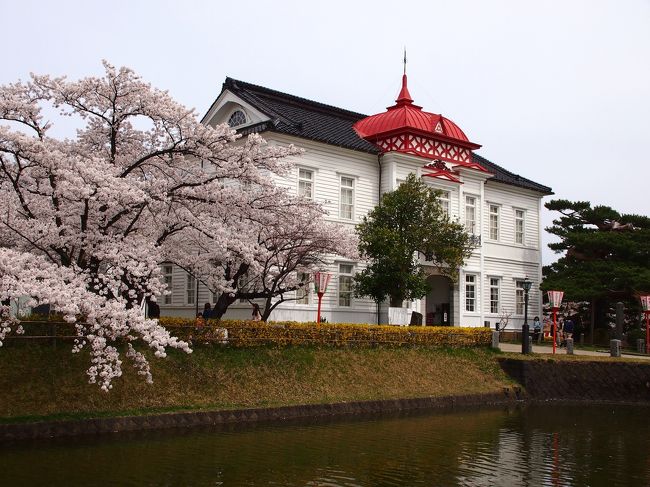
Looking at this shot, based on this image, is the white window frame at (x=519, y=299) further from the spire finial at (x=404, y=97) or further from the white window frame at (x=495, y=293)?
the spire finial at (x=404, y=97)

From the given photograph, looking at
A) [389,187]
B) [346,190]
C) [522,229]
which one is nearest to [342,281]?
[346,190]

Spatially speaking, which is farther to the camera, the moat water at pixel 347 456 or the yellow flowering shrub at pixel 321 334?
the yellow flowering shrub at pixel 321 334

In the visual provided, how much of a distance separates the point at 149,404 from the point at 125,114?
6.99 metres

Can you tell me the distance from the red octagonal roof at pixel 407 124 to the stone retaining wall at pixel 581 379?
1188 cm

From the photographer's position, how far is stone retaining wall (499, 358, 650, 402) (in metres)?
25.7

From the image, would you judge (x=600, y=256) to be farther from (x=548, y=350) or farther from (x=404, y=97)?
(x=404, y=97)

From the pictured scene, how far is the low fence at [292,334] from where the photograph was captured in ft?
56.9

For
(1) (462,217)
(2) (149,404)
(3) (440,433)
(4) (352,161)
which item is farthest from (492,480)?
(1) (462,217)

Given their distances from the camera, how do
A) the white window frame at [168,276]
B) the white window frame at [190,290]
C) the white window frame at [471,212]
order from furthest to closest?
the white window frame at [471,212], the white window frame at [168,276], the white window frame at [190,290]

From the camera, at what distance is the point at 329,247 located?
2203 centimetres

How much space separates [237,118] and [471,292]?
1409 cm

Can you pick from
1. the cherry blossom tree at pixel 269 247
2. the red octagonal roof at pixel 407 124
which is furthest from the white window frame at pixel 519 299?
the cherry blossom tree at pixel 269 247

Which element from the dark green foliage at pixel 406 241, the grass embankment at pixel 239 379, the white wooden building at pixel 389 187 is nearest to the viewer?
the grass embankment at pixel 239 379

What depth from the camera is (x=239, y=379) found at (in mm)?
19359
